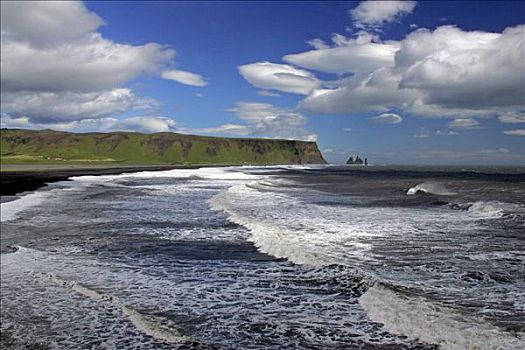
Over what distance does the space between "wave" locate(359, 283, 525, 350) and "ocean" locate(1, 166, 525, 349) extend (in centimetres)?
3

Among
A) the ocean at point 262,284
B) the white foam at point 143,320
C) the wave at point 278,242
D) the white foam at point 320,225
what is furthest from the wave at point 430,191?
the white foam at point 143,320

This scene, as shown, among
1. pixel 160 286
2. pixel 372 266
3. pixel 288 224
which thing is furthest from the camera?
pixel 288 224

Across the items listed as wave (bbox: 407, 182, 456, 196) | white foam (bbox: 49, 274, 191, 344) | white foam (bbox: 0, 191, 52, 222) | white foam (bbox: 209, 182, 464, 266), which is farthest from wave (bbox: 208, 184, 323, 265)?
wave (bbox: 407, 182, 456, 196)

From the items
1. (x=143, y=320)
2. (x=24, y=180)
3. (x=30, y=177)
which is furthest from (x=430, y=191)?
(x=30, y=177)

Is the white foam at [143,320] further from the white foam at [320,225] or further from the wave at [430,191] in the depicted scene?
the wave at [430,191]

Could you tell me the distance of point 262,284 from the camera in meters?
12.6

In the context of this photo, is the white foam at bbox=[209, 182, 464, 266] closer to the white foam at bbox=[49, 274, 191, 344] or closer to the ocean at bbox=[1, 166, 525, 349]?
the ocean at bbox=[1, 166, 525, 349]

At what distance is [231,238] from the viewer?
2002 cm

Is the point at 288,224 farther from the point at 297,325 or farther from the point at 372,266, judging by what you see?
the point at 297,325

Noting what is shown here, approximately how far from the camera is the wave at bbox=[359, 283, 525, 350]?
8312 mm

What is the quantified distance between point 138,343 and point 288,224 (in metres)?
15.9

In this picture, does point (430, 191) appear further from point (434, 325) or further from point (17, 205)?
point (434, 325)

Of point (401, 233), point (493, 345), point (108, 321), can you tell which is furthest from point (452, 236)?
point (108, 321)

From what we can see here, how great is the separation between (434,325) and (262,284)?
489 centimetres
